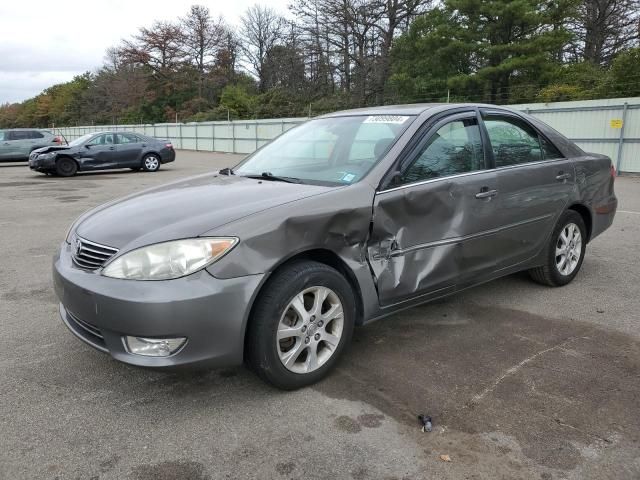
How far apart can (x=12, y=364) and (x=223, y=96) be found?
49.2m

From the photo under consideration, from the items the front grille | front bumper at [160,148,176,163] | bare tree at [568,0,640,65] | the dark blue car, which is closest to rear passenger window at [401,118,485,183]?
the front grille

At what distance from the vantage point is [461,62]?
29953mm

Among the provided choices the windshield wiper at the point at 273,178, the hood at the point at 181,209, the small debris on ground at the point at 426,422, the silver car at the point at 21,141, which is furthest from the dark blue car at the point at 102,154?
the small debris on ground at the point at 426,422

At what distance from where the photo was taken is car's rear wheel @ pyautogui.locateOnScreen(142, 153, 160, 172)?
17812 millimetres

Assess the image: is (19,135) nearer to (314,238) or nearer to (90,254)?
(90,254)

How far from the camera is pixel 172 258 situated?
2598 mm

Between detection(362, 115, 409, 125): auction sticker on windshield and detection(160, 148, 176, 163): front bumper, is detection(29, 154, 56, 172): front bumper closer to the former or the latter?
detection(160, 148, 176, 163): front bumper

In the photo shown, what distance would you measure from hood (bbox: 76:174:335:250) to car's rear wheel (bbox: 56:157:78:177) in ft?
46.6

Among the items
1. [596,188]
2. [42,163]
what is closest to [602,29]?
[42,163]

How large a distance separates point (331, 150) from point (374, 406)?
179 centimetres

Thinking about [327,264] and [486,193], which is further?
[486,193]

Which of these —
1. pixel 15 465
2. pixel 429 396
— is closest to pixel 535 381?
pixel 429 396

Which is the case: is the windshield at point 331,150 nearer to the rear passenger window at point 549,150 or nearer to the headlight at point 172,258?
the headlight at point 172,258

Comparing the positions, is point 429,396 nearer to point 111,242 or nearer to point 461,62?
point 111,242
